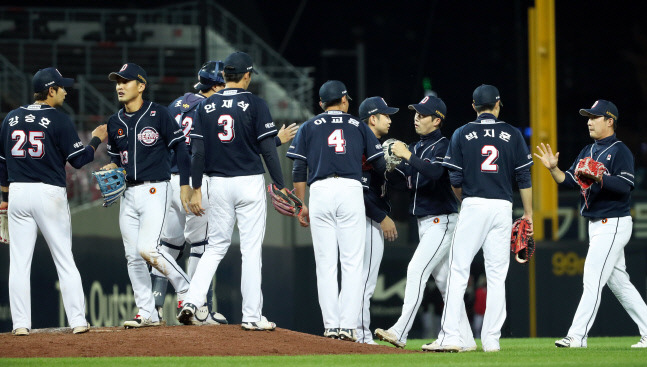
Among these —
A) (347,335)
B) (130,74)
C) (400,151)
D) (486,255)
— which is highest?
(130,74)

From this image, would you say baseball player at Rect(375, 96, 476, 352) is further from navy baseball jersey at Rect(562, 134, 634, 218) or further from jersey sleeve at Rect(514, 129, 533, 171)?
navy baseball jersey at Rect(562, 134, 634, 218)

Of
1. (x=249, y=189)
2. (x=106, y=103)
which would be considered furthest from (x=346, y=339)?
(x=106, y=103)

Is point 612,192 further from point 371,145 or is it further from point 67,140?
point 67,140

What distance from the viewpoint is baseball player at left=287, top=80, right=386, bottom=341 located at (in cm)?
692

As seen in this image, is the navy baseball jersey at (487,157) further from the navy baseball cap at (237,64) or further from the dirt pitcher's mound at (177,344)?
the navy baseball cap at (237,64)

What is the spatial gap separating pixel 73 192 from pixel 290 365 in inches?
353

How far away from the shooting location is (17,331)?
677cm

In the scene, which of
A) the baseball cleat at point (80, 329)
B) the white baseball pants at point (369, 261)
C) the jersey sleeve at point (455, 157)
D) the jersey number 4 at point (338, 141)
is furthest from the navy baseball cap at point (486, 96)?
the baseball cleat at point (80, 329)

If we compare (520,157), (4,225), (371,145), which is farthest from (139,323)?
(520,157)

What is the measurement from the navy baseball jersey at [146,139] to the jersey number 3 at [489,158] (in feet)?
7.07

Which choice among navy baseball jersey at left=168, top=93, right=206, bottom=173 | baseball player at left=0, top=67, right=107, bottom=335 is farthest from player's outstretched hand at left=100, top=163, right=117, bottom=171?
navy baseball jersey at left=168, top=93, right=206, bottom=173

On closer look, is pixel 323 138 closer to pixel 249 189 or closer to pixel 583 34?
pixel 249 189

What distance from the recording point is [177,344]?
20.6ft

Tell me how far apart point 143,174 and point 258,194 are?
32.7 inches
